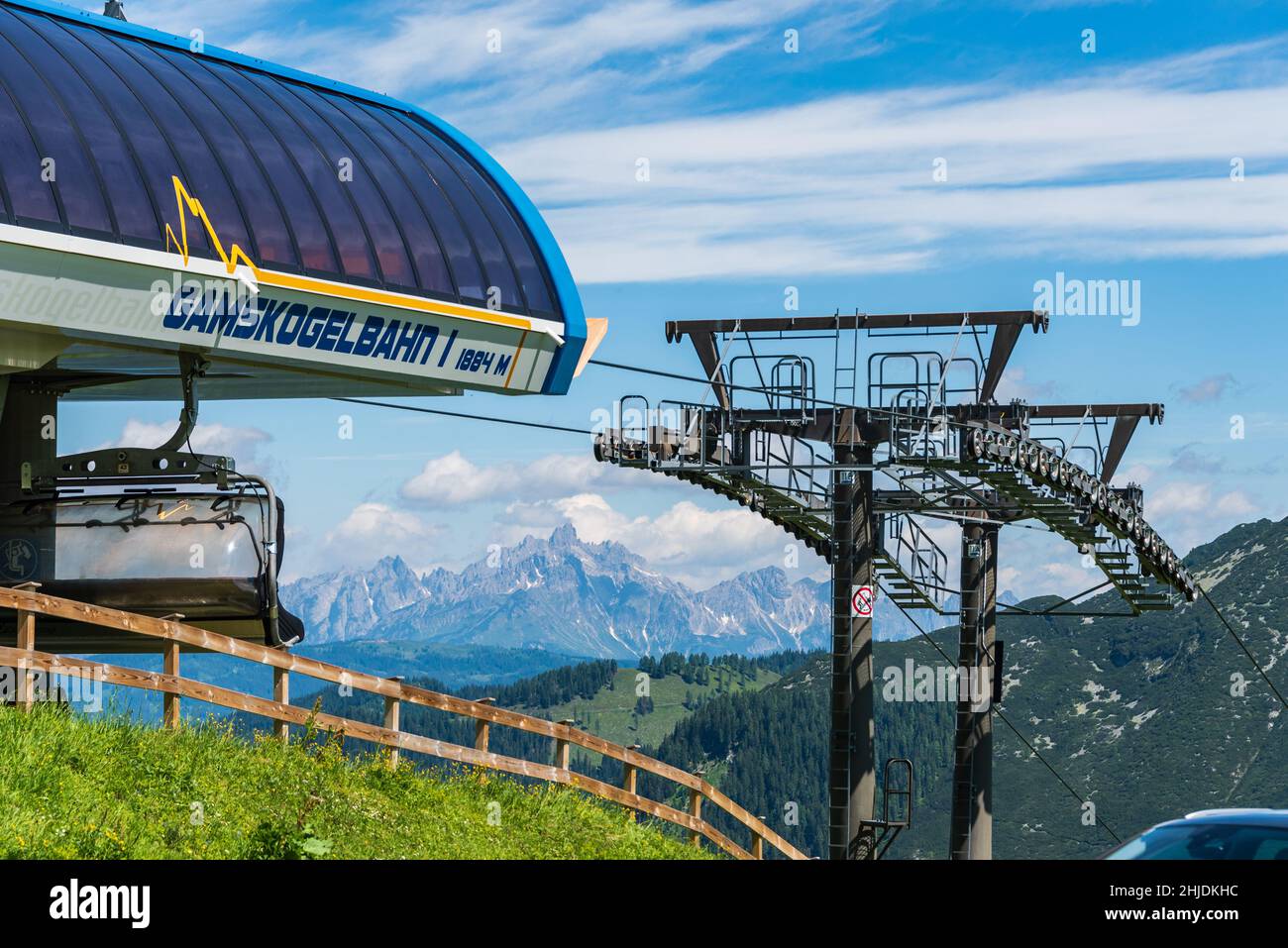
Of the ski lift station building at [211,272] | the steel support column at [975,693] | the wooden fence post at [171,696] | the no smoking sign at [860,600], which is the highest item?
the ski lift station building at [211,272]

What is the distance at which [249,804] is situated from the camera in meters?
13.6

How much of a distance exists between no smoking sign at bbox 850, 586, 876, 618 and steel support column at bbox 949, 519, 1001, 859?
6.15 m

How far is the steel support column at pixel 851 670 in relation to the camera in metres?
28.2

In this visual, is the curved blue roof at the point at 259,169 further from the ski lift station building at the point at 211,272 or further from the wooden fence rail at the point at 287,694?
the wooden fence rail at the point at 287,694

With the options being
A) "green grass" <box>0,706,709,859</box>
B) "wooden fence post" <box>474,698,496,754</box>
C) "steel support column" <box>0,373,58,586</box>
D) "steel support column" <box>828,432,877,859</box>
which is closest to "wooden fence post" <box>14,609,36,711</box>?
"green grass" <box>0,706,709,859</box>

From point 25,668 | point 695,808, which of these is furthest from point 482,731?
point 25,668

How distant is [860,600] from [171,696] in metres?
15.7

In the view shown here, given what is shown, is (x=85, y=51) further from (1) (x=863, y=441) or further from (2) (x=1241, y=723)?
(2) (x=1241, y=723)

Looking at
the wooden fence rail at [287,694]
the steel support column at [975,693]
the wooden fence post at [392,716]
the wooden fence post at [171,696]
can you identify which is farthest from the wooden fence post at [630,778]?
the steel support column at [975,693]

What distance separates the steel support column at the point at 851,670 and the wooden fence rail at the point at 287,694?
23.7 feet

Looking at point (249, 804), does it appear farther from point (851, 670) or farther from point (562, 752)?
point (851, 670)

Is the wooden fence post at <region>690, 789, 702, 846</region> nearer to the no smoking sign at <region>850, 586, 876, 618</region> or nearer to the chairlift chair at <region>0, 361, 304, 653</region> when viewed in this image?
the chairlift chair at <region>0, 361, 304, 653</region>
